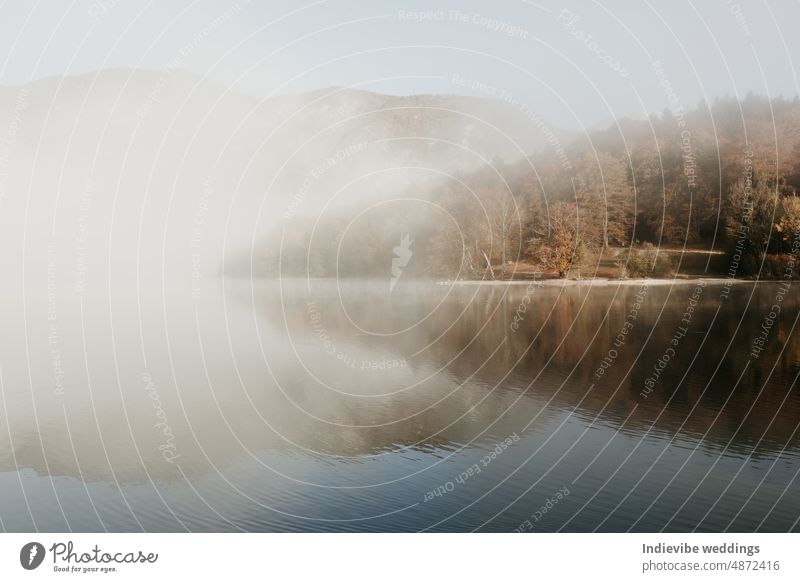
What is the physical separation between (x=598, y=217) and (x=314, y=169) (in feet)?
259

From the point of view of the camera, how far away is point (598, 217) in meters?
67.4

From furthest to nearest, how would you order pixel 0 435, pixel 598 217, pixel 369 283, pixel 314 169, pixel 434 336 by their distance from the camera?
1. pixel 314 169
2. pixel 369 283
3. pixel 598 217
4. pixel 434 336
5. pixel 0 435

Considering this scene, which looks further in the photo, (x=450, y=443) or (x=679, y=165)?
(x=679, y=165)

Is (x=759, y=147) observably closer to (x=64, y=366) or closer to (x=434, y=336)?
(x=434, y=336)

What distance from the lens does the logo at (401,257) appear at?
259 feet

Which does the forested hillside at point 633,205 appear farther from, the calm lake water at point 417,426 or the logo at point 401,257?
the calm lake water at point 417,426

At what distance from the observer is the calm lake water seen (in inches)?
554

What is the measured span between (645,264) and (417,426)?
4809cm
